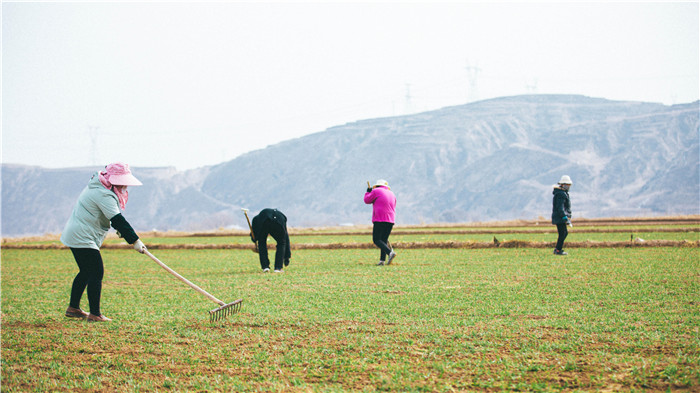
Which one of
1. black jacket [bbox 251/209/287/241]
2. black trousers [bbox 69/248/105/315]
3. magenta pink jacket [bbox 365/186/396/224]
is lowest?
black trousers [bbox 69/248/105/315]

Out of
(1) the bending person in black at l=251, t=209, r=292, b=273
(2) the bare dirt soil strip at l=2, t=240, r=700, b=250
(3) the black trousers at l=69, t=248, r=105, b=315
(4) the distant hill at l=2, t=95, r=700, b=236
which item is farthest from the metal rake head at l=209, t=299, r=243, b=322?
(4) the distant hill at l=2, t=95, r=700, b=236

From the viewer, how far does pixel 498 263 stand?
48.2ft

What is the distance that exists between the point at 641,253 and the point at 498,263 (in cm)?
447

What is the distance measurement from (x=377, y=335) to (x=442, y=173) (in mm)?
131656

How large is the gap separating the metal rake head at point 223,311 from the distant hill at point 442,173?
100 meters

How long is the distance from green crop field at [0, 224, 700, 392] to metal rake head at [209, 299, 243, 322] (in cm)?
12

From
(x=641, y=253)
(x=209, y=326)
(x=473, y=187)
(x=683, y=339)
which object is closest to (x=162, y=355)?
(x=209, y=326)

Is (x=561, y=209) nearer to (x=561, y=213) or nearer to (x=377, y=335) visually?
(x=561, y=213)

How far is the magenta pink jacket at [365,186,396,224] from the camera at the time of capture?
48.6 ft

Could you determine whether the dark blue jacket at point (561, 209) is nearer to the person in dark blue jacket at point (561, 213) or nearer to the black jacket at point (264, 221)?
the person in dark blue jacket at point (561, 213)

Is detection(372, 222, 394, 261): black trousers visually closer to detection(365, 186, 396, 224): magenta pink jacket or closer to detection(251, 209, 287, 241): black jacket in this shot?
detection(365, 186, 396, 224): magenta pink jacket

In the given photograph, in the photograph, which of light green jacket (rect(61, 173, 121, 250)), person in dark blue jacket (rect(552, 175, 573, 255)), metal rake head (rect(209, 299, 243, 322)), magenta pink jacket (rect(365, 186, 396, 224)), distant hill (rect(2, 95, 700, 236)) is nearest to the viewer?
metal rake head (rect(209, 299, 243, 322))

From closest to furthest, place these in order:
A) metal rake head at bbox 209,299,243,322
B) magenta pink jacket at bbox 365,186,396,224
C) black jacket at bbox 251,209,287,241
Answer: metal rake head at bbox 209,299,243,322 → black jacket at bbox 251,209,287,241 → magenta pink jacket at bbox 365,186,396,224

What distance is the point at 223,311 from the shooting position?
806cm
